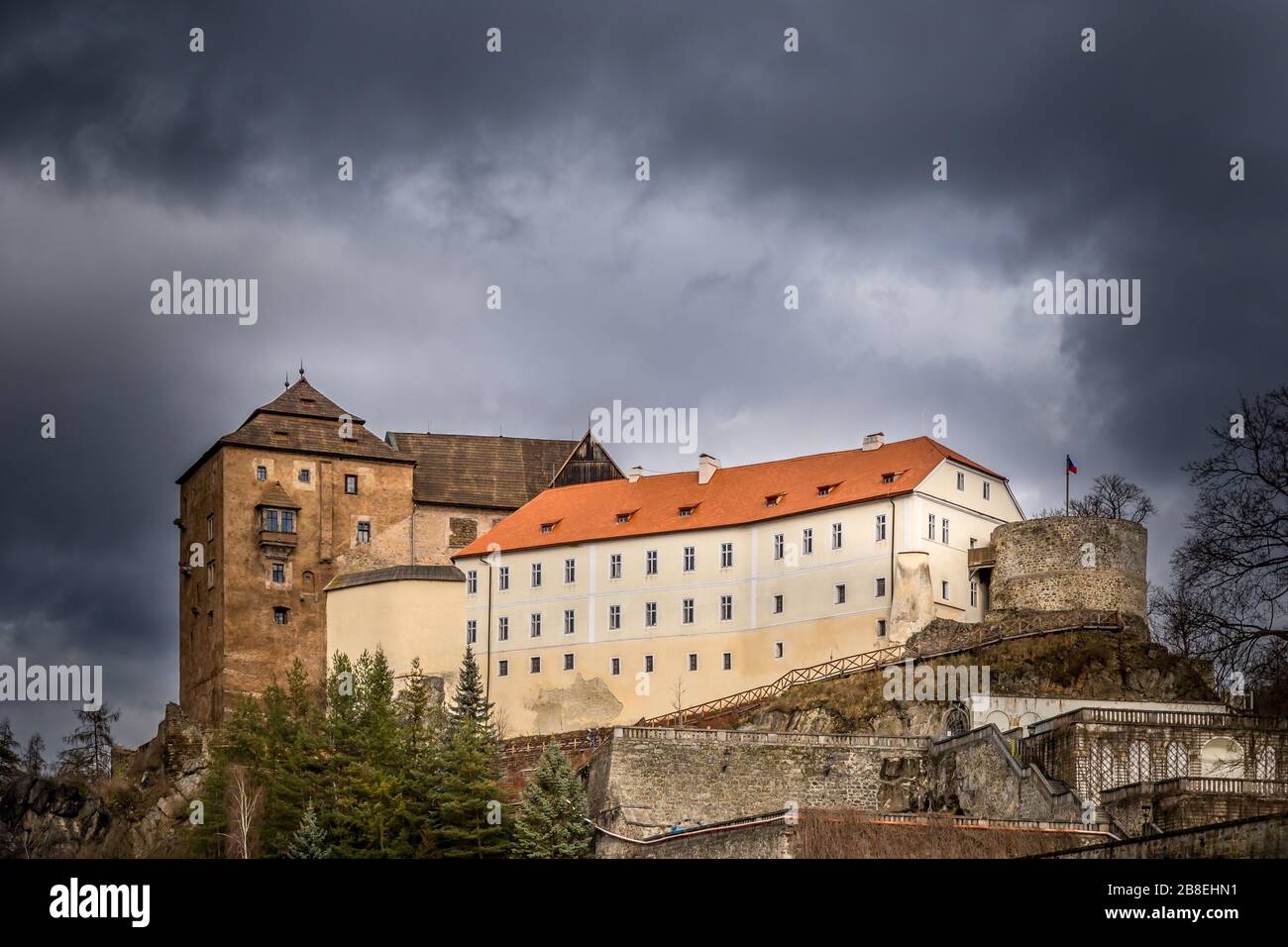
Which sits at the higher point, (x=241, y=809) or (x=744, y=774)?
(x=744, y=774)

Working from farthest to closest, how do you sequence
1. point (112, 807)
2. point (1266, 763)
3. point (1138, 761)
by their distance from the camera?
point (112, 807)
point (1266, 763)
point (1138, 761)

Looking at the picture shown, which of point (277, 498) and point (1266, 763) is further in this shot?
point (277, 498)

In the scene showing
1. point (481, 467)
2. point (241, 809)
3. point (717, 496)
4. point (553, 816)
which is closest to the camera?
point (553, 816)

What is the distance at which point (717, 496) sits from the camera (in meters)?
89.9

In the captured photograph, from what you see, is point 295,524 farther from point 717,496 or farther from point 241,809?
point 241,809

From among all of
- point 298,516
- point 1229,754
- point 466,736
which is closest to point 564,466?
point 298,516

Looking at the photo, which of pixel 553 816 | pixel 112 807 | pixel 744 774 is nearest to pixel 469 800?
pixel 553 816

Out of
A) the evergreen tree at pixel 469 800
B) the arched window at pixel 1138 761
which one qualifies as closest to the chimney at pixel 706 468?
the evergreen tree at pixel 469 800

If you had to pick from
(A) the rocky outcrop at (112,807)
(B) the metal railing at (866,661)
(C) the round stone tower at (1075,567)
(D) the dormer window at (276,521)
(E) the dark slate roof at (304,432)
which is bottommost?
(A) the rocky outcrop at (112,807)

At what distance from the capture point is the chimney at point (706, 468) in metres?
92.4

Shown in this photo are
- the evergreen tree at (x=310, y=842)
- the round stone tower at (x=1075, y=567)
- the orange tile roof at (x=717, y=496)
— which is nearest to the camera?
the evergreen tree at (x=310, y=842)

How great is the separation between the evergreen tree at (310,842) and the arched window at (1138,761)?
74.5 feet

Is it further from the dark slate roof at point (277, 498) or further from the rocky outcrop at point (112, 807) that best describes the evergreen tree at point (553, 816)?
the dark slate roof at point (277, 498)

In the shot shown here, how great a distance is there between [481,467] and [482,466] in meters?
0.09
